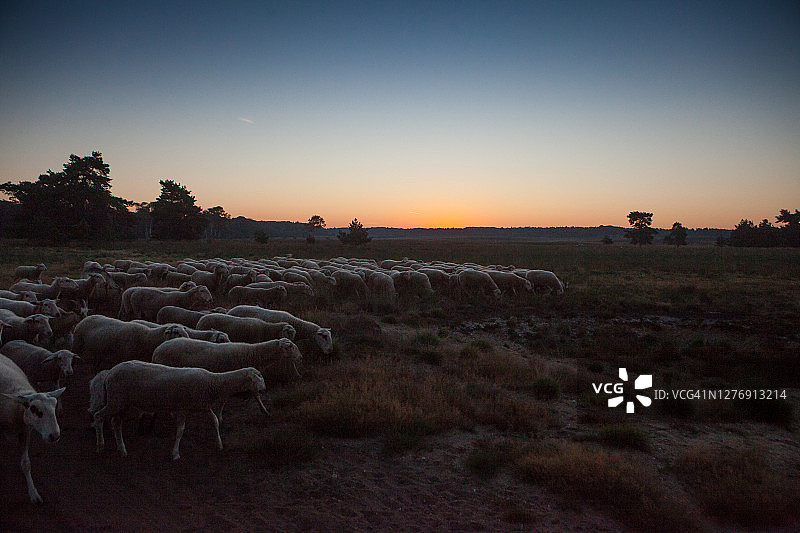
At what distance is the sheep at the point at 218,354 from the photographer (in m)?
6.53

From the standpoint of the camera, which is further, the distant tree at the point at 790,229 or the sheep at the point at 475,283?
the distant tree at the point at 790,229

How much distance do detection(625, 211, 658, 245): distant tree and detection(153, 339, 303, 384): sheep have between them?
100m

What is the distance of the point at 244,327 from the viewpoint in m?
8.90

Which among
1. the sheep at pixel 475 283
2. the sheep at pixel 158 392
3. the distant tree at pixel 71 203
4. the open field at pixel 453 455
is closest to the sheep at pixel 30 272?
the open field at pixel 453 455

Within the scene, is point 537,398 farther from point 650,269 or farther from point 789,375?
point 650,269

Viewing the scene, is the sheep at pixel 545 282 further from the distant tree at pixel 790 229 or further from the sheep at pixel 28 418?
the distant tree at pixel 790 229

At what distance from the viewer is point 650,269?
1271 inches

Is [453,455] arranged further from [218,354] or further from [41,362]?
[41,362]

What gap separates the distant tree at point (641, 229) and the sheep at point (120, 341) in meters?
Answer: 101

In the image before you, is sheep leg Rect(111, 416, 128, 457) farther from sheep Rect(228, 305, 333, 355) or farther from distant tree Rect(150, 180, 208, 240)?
distant tree Rect(150, 180, 208, 240)

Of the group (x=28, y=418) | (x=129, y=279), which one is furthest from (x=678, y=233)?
(x=28, y=418)

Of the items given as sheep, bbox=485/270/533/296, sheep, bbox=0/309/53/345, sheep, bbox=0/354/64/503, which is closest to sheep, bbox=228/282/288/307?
sheep, bbox=0/309/53/345

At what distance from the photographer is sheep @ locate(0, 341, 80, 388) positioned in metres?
6.13

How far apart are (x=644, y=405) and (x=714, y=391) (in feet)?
5.77
